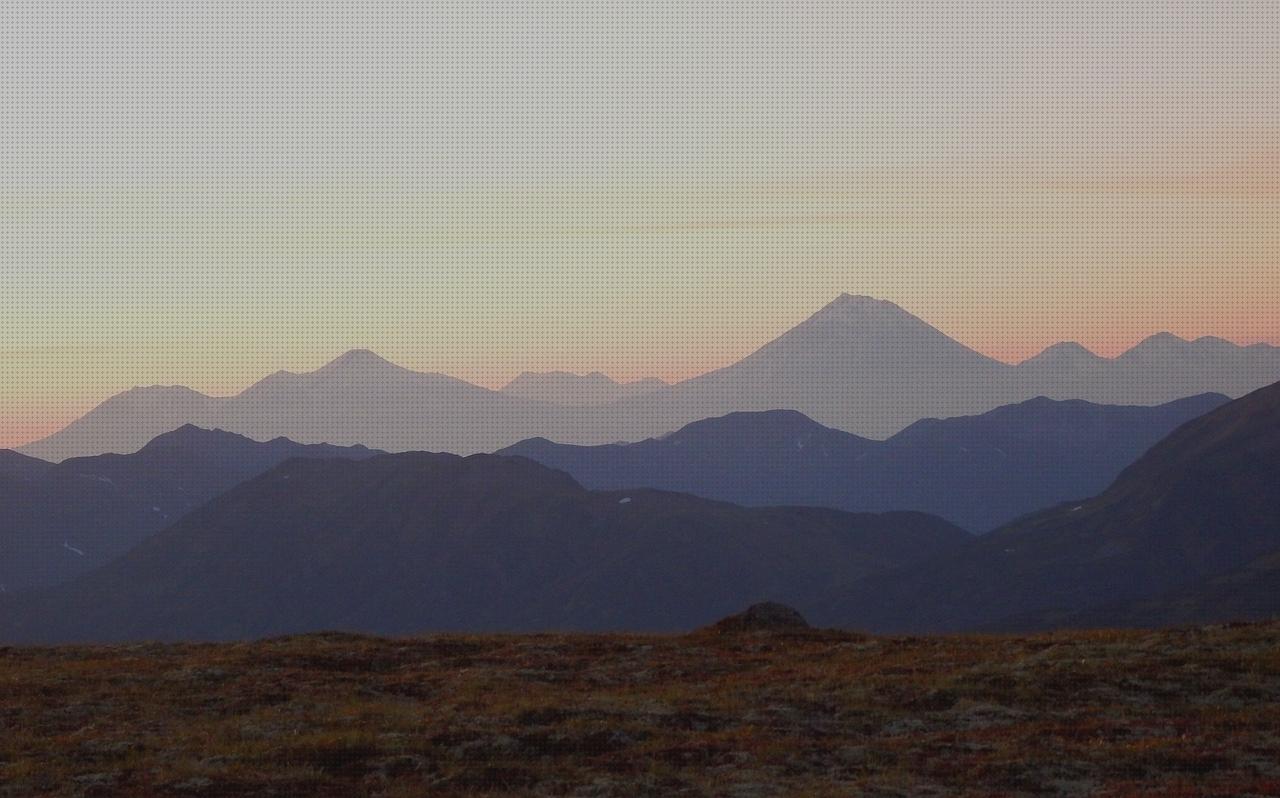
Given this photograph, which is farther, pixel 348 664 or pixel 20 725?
pixel 348 664

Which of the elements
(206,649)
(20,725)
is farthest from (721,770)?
(206,649)

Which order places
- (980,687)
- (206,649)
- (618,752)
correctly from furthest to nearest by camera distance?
(206,649) < (980,687) < (618,752)

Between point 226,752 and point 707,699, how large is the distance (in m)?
13.1

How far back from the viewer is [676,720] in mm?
37688

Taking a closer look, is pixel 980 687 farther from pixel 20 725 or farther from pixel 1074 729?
pixel 20 725

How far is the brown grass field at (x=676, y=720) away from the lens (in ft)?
104

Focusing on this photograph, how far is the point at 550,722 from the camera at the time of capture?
37.4 m

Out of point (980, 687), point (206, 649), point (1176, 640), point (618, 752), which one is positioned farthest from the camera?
point (206, 649)

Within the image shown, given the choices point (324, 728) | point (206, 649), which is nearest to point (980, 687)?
point (324, 728)

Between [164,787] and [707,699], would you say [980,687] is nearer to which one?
[707,699]

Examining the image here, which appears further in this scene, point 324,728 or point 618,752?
point 324,728

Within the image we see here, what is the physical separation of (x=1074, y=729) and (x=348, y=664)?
85.4 feet

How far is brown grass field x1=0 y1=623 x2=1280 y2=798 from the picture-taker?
31.5 meters

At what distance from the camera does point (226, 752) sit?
34.7 meters
